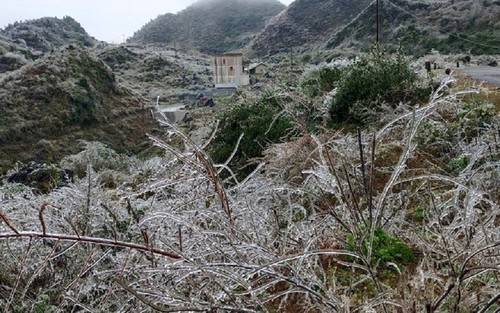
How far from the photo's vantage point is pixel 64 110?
92.1 feet

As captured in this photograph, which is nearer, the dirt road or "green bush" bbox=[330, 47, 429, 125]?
"green bush" bbox=[330, 47, 429, 125]

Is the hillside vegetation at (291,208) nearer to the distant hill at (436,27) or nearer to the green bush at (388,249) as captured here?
the green bush at (388,249)

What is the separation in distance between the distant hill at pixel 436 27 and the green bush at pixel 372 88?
26.2 metres

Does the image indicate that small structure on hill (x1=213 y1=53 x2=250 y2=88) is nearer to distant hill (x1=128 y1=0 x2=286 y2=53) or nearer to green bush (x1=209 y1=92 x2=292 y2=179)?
green bush (x1=209 y1=92 x2=292 y2=179)

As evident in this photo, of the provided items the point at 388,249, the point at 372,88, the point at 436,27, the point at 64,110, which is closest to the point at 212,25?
the point at 436,27

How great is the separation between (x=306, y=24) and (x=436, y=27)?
146 ft

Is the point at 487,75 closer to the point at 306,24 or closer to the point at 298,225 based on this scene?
the point at 298,225

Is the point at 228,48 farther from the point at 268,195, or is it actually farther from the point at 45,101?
the point at 268,195

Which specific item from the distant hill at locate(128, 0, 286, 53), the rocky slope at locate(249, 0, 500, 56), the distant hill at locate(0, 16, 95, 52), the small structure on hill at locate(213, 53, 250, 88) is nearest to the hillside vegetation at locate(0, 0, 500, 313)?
the rocky slope at locate(249, 0, 500, 56)

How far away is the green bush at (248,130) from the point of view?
825cm

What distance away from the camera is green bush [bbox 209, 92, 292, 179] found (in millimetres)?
8250

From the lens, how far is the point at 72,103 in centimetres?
2872

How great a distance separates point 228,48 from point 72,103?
81.9m

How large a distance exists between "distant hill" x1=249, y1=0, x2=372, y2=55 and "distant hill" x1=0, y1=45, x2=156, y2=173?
50605 mm
